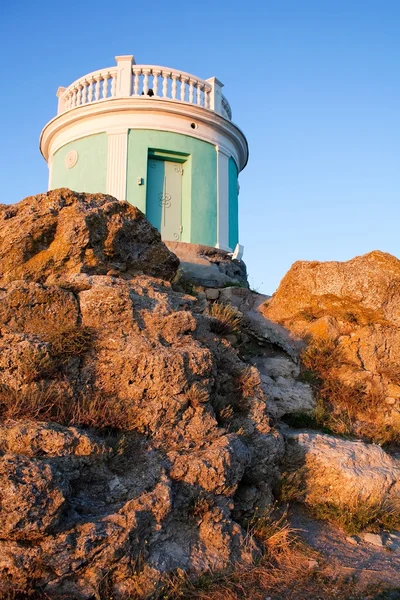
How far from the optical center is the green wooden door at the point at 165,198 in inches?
578

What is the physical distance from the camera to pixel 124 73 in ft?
48.6

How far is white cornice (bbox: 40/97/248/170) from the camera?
1454 cm

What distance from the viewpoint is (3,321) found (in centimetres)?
542

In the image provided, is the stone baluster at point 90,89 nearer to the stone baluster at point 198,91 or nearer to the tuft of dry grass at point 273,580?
the stone baluster at point 198,91

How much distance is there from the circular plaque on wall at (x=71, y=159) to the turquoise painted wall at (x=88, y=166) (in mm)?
86

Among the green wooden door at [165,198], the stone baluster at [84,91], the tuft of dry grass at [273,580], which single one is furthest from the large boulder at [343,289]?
the stone baluster at [84,91]

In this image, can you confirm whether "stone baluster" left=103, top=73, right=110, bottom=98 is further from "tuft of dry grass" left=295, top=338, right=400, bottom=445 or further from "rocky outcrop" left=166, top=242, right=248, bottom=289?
"tuft of dry grass" left=295, top=338, right=400, bottom=445

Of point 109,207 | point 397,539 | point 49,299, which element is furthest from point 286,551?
point 109,207

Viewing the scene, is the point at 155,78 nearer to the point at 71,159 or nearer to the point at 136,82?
the point at 136,82

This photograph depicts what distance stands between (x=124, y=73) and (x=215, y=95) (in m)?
2.65

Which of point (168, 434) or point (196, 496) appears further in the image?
point (168, 434)

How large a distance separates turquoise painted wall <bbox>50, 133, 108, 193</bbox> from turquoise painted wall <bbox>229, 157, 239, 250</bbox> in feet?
12.4

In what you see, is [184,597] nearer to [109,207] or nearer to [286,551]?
[286,551]

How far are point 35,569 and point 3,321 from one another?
2.53 m
